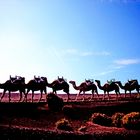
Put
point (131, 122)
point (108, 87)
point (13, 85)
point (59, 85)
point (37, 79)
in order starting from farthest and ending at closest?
point (108, 87) → point (59, 85) → point (37, 79) → point (13, 85) → point (131, 122)

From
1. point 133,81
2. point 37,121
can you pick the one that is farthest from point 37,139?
point 133,81

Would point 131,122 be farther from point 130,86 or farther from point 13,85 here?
point 130,86

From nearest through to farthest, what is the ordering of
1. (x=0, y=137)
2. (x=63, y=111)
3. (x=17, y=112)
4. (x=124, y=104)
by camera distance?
(x=0, y=137) → (x=17, y=112) → (x=63, y=111) → (x=124, y=104)

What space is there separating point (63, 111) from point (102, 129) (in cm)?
624

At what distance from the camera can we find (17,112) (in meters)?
31.3

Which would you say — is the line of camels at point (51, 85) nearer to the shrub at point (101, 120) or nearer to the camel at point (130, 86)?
the camel at point (130, 86)

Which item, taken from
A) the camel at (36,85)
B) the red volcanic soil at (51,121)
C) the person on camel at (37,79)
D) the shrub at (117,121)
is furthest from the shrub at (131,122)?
the person on camel at (37,79)

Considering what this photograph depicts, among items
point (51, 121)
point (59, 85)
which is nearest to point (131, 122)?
point (51, 121)

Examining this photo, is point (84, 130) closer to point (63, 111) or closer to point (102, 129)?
point (102, 129)

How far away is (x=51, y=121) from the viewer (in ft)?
100

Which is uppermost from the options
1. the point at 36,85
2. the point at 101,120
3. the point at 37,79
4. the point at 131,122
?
the point at 37,79

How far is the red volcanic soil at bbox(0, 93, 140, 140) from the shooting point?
23094 mm

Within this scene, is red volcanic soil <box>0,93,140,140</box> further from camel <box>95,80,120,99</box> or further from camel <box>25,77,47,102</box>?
camel <box>95,80,120,99</box>

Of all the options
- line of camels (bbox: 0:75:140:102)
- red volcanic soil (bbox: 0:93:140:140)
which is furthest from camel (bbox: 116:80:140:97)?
red volcanic soil (bbox: 0:93:140:140)
